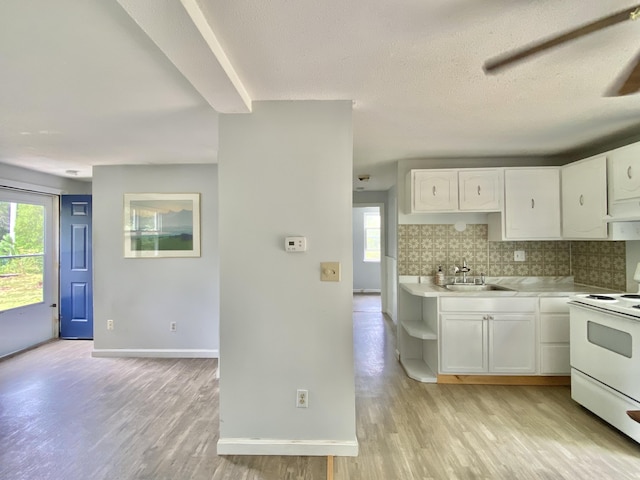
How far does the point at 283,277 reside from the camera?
220 centimetres

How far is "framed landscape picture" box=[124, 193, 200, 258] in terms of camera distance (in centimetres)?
410

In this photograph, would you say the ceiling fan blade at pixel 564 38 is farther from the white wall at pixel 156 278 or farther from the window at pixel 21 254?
the window at pixel 21 254

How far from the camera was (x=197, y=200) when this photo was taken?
4086mm

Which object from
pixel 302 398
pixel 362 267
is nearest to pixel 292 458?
pixel 302 398

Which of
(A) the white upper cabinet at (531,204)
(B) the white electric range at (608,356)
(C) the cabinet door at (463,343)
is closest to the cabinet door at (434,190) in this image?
(A) the white upper cabinet at (531,204)

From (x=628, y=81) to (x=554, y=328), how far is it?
96.9 inches

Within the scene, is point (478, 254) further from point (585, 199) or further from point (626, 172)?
point (626, 172)

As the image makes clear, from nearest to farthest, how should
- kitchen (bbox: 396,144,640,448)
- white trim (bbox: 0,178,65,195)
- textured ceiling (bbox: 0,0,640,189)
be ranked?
textured ceiling (bbox: 0,0,640,189)
kitchen (bbox: 396,144,640,448)
white trim (bbox: 0,178,65,195)

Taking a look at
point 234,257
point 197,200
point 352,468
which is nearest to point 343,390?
point 352,468

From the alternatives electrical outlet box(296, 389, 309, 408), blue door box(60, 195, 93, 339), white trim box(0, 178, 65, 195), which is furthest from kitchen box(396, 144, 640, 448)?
white trim box(0, 178, 65, 195)

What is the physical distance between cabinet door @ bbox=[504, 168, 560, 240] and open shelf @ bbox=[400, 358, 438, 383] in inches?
62.7

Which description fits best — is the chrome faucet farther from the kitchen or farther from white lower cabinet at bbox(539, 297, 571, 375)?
white lower cabinet at bbox(539, 297, 571, 375)

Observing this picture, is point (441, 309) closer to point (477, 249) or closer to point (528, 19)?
point (477, 249)

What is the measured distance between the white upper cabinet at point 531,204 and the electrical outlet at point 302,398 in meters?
2.61
